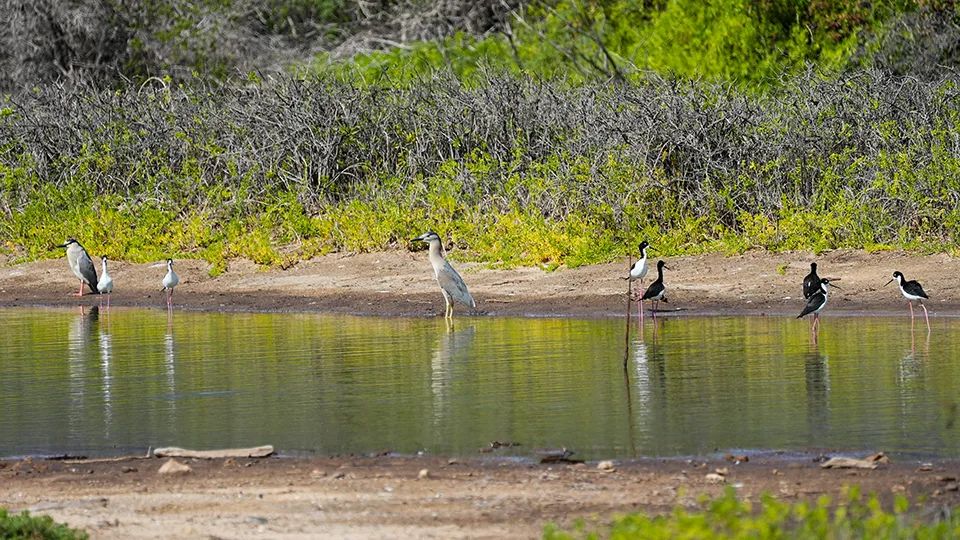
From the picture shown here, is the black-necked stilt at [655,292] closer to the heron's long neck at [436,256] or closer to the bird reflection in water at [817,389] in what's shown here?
the heron's long neck at [436,256]

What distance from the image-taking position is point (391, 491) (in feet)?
26.9

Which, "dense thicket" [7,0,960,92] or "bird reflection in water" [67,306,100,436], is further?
"dense thicket" [7,0,960,92]

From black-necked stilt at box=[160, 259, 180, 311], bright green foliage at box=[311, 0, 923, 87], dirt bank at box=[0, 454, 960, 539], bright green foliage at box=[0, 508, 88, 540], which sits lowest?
dirt bank at box=[0, 454, 960, 539]

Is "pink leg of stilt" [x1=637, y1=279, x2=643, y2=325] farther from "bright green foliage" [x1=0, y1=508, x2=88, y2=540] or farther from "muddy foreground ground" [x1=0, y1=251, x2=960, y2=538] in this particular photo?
"bright green foliage" [x1=0, y1=508, x2=88, y2=540]

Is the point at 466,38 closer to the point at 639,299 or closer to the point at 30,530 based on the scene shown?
the point at 639,299

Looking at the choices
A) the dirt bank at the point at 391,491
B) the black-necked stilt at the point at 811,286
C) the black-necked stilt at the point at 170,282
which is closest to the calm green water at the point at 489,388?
the black-necked stilt at the point at 811,286

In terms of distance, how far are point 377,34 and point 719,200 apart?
22.0 m

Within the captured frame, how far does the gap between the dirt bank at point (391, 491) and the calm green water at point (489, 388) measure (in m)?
0.73

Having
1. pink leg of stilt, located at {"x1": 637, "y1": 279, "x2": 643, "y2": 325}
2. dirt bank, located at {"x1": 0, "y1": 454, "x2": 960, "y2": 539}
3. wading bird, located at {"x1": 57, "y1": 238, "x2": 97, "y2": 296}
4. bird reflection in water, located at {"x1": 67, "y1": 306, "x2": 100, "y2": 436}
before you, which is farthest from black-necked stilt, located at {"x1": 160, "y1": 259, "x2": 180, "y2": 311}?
dirt bank, located at {"x1": 0, "y1": 454, "x2": 960, "y2": 539}

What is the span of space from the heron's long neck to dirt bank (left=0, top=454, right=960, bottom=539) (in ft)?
32.7

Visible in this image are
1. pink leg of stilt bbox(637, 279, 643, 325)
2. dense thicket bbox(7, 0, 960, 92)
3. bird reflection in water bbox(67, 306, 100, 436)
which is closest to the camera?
bird reflection in water bbox(67, 306, 100, 436)

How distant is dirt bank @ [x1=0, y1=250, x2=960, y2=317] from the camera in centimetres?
1845

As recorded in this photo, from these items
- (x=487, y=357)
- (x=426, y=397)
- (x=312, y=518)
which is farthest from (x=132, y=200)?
(x=312, y=518)

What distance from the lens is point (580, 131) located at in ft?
77.2
